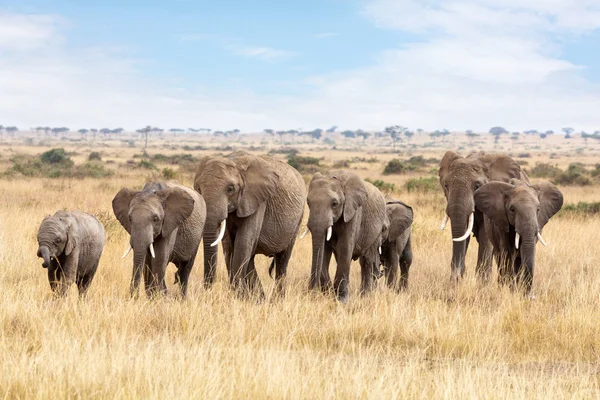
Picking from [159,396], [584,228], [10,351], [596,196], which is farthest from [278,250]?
[596,196]

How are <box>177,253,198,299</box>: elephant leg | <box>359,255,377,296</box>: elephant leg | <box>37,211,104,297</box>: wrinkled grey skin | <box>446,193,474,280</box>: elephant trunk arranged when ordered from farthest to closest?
<box>446,193,474,280</box>: elephant trunk → <box>359,255,377,296</box>: elephant leg → <box>177,253,198,299</box>: elephant leg → <box>37,211,104,297</box>: wrinkled grey skin

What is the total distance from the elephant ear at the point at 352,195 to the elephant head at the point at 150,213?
2083mm

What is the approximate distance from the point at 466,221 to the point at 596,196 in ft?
64.4

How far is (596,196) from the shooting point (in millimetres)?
29250

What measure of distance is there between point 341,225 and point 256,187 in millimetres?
1244

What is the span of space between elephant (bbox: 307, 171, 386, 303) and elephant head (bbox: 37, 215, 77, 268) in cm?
276

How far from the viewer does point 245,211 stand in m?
9.23

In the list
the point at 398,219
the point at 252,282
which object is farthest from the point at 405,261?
the point at 252,282

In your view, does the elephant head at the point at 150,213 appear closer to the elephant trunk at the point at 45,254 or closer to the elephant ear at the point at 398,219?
the elephant trunk at the point at 45,254

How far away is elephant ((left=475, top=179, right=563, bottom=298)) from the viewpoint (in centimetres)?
998

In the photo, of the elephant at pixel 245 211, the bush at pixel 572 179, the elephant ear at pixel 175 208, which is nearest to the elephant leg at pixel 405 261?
the elephant at pixel 245 211

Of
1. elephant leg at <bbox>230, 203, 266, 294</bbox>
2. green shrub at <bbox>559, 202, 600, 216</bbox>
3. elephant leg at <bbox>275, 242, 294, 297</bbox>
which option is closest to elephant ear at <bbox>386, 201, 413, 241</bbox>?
elephant leg at <bbox>275, 242, 294, 297</bbox>

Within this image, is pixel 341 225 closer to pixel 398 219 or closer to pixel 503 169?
pixel 398 219

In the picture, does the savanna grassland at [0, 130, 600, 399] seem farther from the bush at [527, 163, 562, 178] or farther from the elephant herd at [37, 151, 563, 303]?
the bush at [527, 163, 562, 178]
